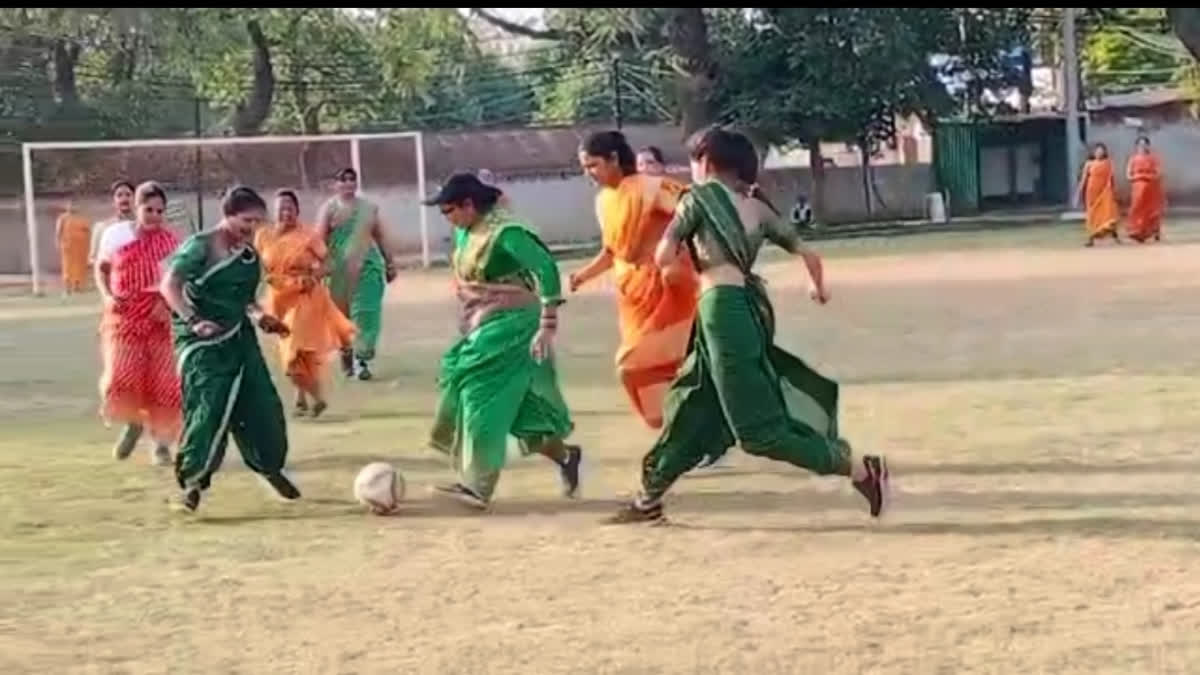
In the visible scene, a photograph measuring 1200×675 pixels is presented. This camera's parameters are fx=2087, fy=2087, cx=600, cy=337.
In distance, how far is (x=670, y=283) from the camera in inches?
384

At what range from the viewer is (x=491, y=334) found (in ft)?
29.3

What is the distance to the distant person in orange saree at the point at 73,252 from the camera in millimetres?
30891

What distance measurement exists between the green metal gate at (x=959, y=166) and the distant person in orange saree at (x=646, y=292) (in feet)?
114

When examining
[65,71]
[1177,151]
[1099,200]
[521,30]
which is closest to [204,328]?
[1099,200]

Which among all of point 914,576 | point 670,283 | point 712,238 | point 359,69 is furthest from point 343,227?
point 359,69

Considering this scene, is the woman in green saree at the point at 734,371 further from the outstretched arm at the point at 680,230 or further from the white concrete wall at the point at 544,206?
the white concrete wall at the point at 544,206

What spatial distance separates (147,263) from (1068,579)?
5.61 metres

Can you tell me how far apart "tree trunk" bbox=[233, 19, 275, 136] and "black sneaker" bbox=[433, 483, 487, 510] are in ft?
108

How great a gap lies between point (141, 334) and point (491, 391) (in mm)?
2710

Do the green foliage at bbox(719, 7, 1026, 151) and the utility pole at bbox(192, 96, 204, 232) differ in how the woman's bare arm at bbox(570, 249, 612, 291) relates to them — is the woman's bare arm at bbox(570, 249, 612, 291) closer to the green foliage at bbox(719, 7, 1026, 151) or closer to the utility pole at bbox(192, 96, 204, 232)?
the utility pole at bbox(192, 96, 204, 232)

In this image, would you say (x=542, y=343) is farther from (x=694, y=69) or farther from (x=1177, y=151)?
(x=1177, y=151)

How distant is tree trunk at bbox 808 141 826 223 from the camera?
41531 millimetres

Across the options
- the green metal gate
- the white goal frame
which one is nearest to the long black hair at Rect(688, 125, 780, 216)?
the white goal frame

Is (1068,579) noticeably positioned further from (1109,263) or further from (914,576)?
(1109,263)
